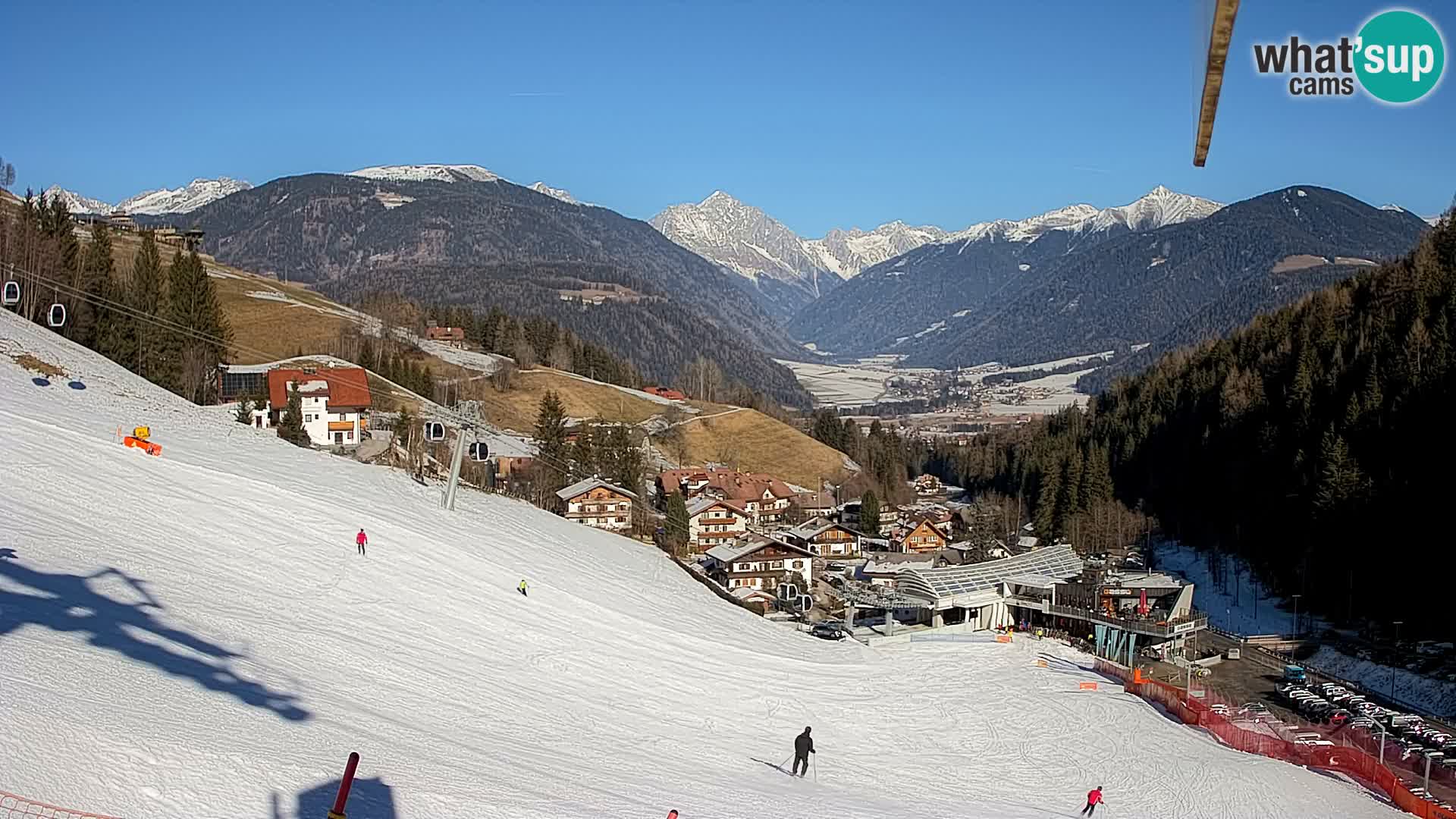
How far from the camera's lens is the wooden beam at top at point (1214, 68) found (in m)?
7.90

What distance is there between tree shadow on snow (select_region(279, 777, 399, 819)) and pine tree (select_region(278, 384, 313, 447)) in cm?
4074

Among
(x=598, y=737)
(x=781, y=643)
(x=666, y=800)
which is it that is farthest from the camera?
(x=781, y=643)

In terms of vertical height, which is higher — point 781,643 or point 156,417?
point 156,417

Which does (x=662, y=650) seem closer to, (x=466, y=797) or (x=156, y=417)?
(x=466, y=797)

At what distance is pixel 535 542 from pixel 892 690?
1442 cm

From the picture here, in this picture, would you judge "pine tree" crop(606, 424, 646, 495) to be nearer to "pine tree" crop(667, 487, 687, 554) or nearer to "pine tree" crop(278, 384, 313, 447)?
"pine tree" crop(667, 487, 687, 554)

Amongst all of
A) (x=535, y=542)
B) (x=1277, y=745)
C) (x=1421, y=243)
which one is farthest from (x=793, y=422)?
(x=1277, y=745)

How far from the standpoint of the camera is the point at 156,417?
40688 mm

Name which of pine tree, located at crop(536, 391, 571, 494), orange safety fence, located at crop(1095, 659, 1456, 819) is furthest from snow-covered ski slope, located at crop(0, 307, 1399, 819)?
pine tree, located at crop(536, 391, 571, 494)

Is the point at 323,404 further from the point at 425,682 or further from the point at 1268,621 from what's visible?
the point at 1268,621

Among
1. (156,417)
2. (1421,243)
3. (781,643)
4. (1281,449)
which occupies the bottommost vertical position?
(781,643)

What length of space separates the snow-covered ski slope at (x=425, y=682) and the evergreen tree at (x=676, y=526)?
999 inches

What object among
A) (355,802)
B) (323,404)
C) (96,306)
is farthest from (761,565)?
(355,802)

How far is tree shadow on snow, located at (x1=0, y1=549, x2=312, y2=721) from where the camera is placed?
1703 centimetres
